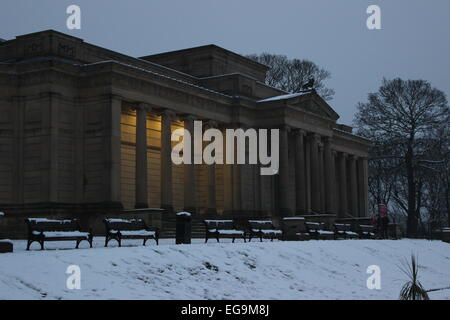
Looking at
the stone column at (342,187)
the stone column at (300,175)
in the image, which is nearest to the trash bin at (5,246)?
the stone column at (300,175)

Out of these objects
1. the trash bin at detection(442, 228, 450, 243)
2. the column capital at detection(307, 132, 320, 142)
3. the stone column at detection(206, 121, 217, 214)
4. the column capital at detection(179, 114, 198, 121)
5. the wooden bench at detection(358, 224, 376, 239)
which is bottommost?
the trash bin at detection(442, 228, 450, 243)

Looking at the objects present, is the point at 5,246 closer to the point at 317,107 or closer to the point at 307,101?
the point at 307,101

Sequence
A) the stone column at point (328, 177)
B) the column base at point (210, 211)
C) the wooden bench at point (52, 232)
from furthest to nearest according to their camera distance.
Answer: the stone column at point (328, 177) → the column base at point (210, 211) → the wooden bench at point (52, 232)

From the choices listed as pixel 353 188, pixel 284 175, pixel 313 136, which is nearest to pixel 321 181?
pixel 313 136

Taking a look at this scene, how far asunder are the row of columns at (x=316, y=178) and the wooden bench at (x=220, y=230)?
1750 cm

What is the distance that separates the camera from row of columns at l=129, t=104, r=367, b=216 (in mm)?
39812

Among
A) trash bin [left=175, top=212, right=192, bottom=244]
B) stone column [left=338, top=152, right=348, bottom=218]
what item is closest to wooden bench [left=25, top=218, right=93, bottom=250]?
trash bin [left=175, top=212, right=192, bottom=244]

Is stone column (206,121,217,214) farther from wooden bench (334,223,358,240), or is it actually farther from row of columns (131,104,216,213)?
wooden bench (334,223,358,240)

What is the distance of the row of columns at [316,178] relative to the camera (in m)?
48.2

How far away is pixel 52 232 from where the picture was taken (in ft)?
75.5

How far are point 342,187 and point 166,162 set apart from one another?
939 inches

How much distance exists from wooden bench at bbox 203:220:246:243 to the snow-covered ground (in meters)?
2.77

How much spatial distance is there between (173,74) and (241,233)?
19.3m

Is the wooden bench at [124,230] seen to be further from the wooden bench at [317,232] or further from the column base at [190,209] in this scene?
the column base at [190,209]
